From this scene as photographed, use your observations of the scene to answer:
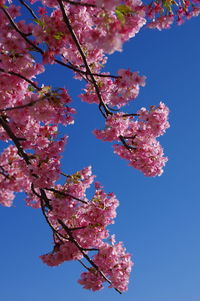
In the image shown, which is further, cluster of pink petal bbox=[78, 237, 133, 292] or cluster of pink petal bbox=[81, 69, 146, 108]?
cluster of pink petal bbox=[78, 237, 133, 292]

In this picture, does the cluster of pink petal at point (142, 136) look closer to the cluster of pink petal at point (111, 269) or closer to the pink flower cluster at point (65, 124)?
the pink flower cluster at point (65, 124)

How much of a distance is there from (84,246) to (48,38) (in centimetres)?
441

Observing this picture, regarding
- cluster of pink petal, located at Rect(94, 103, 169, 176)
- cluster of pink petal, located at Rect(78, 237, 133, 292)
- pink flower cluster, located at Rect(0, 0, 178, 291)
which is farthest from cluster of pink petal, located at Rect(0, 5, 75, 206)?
cluster of pink petal, located at Rect(78, 237, 133, 292)

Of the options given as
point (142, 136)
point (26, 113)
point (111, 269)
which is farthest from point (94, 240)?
point (26, 113)

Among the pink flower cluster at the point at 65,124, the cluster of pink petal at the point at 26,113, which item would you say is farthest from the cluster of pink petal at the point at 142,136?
the cluster of pink petal at the point at 26,113

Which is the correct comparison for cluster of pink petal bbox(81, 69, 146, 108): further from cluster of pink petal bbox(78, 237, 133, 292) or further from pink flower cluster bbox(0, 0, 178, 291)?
cluster of pink petal bbox(78, 237, 133, 292)

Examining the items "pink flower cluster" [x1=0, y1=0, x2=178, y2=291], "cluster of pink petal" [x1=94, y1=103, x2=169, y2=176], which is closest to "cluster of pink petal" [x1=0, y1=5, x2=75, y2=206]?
"pink flower cluster" [x1=0, y1=0, x2=178, y2=291]

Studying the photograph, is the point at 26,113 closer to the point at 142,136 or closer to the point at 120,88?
the point at 120,88

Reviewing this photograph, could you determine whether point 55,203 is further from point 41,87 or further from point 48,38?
point 48,38

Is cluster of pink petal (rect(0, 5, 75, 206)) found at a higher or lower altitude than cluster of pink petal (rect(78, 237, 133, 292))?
higher

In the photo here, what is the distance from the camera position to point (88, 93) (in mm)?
8945

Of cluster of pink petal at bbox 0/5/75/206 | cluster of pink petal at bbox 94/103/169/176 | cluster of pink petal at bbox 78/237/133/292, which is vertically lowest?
cluster of pink petal at bbox 78/237/133/292

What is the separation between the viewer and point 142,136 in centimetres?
866

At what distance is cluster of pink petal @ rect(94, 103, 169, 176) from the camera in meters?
8.11
